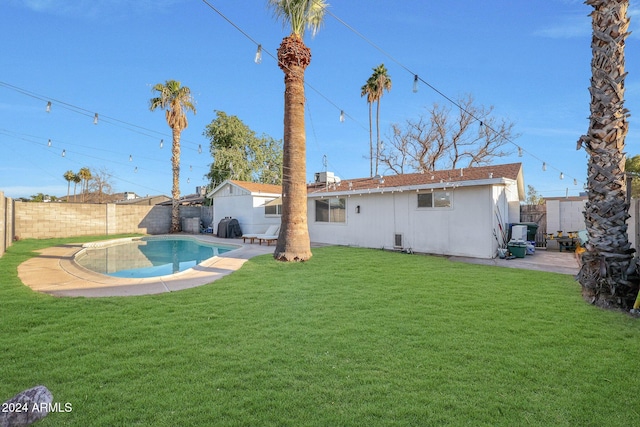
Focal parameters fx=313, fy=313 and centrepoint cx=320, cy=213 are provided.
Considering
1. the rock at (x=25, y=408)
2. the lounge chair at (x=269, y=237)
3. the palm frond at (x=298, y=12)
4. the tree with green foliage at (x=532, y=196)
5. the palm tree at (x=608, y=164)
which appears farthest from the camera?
the tree with green foliage at (x=532, y=196)

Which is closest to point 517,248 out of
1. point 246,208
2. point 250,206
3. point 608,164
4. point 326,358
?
point 608,164

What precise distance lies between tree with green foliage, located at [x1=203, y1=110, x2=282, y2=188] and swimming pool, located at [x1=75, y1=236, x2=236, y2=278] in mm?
10335

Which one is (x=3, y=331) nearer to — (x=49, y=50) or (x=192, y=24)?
(x=192, y=24)

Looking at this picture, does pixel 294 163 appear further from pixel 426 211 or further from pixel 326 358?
pixel 326 358

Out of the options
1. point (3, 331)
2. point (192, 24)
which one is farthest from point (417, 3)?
point (3, 331)

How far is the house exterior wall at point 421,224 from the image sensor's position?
36.8ft

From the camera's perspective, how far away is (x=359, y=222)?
14.6 m

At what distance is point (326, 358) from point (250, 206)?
1762 centimetres

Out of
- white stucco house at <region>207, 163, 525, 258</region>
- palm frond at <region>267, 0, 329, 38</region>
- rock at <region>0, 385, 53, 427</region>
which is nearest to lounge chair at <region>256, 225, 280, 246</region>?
white stucco house at <region>207, 163, 525, 258</region>

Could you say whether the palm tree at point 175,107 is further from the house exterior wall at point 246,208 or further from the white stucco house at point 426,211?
the white stucco house at point 426,211

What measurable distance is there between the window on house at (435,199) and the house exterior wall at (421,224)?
16 cm

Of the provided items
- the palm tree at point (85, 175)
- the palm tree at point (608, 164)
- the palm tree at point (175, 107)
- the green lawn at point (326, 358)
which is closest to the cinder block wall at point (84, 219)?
the palm tree at point (175, 107)

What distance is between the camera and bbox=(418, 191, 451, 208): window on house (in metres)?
12.0

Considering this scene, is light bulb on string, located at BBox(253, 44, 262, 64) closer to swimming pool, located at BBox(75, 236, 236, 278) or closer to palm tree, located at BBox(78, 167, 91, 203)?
swimming pool, located at BBox(75, 236, 236, 278)
